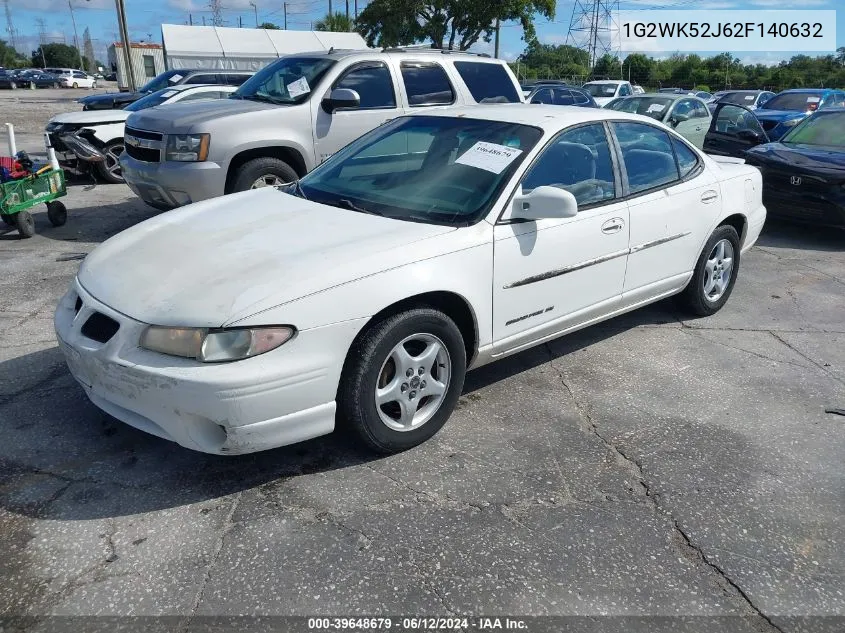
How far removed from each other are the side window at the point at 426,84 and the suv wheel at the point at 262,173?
156cm

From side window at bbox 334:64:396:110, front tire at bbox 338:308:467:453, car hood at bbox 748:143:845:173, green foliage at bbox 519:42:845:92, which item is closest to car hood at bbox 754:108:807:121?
car hood at bbox 748:143:845:173

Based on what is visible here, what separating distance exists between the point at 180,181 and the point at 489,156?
389cm

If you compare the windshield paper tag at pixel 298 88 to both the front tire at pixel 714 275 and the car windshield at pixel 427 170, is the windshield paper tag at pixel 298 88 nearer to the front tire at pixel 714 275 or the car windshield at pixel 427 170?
the car windshield at pixel 427 170

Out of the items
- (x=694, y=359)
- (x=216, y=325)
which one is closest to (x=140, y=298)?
(x=216, y=325)

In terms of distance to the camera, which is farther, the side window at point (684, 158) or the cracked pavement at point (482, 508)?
the side window at point (684, 158)

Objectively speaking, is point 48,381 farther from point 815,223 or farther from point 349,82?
point 815,223

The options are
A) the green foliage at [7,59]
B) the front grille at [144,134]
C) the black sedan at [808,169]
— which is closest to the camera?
the front grille at [144,134]

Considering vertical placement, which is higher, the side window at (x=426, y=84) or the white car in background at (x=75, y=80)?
the white car in background at (x=75, y=80)

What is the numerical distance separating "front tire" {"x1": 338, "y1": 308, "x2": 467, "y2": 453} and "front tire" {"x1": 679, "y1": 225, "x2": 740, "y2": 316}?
8.13 feet

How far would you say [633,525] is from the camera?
2.95m

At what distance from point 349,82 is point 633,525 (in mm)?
5670

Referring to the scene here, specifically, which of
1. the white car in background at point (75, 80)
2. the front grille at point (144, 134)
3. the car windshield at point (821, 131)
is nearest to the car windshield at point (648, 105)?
the car windshield at point (821, 131)

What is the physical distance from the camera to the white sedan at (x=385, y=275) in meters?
2.87

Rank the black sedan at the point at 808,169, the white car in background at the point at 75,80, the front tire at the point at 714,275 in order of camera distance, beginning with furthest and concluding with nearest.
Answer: the white car in background at the point at 75,80 → the black sedan at the point at 808,169 → the front tire at the point at 714,275
